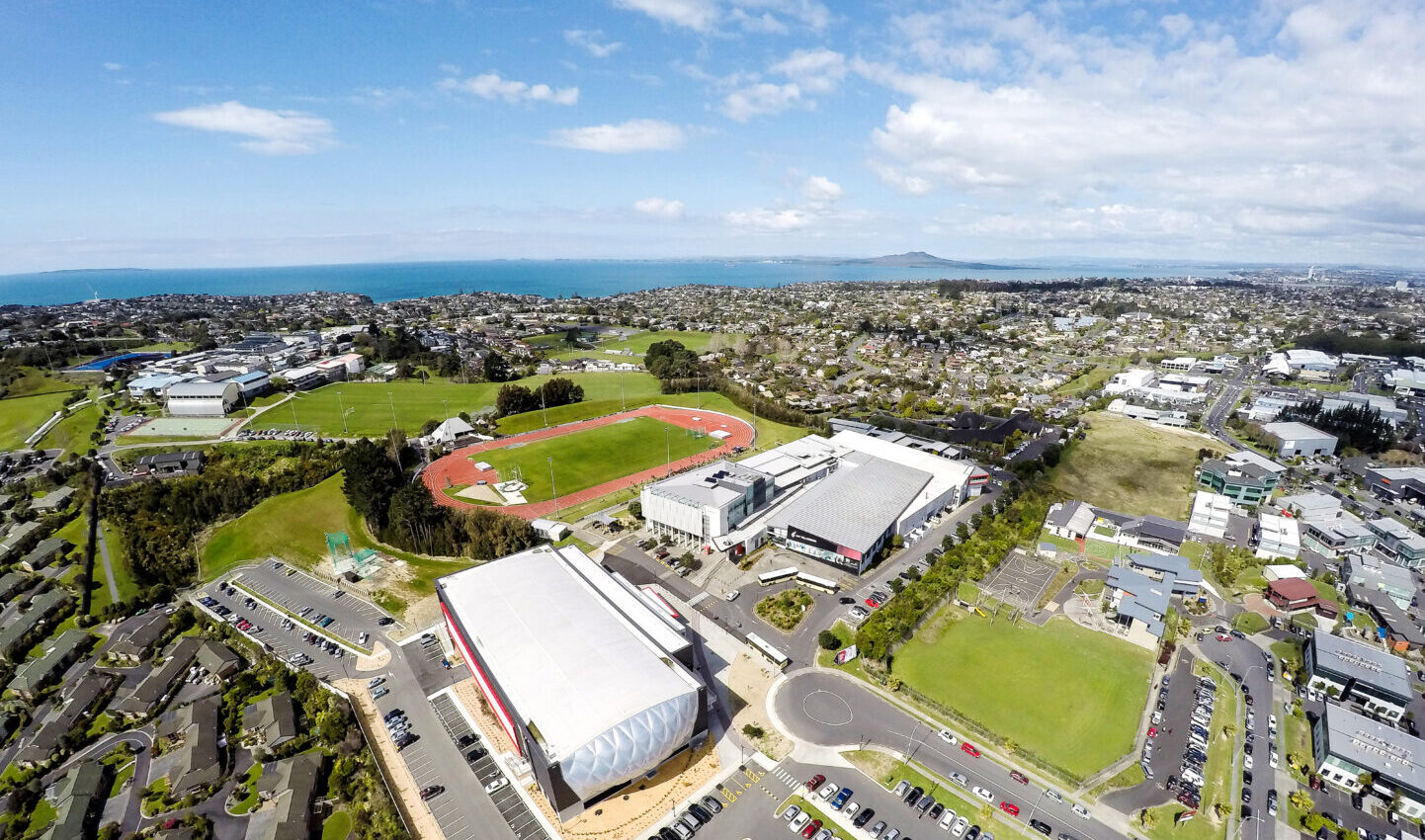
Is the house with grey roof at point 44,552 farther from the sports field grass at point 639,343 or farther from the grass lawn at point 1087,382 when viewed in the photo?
the grass lawn at point 1087,382

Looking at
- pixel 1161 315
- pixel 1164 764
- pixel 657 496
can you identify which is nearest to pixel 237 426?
pixel 657 496

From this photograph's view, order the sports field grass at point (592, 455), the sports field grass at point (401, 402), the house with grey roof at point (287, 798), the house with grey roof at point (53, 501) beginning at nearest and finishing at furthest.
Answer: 1. the house with grey roof at point (287, 798)
2. the house with grey roof at point (53, 501)
3. the sports field grass at point (592, 455)
4. the sports field grass at point (401, 402)

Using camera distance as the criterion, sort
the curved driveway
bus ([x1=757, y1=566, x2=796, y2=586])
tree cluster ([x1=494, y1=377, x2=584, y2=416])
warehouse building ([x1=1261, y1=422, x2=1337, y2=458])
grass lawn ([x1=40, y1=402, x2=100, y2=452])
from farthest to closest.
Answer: tree cluster ([x1=494, y1=377, x2=584, y2=416])
warehouse building ([x1=1261, y1=422, x2=1337, y2=458])
grass lawn ([x1=40, y1=402, x2=100, y2=452])
bus ([x1=757, y1=566, x2=796, y2=586])
the curved driveway

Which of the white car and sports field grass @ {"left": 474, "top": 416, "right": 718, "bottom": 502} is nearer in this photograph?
the white car

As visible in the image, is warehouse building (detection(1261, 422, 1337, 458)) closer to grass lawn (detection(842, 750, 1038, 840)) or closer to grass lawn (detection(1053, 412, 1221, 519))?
grass lawn (detection(1053, 412, 1221, 519))

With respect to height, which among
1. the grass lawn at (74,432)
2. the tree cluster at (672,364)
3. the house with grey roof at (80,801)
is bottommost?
the house with grey roof at (80,801)

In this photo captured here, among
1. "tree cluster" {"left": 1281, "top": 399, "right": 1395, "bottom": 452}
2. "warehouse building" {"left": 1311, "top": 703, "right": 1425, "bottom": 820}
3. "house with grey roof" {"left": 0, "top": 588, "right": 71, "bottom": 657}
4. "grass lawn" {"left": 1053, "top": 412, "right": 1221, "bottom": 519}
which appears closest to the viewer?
"warehouse building" {"left": 1311, "top": 703, "right": 1425, "bottom": 820}

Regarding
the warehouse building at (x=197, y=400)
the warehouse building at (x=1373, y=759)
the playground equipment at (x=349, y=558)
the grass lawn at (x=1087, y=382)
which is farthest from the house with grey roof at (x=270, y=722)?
the grass lawn at (x=1087, y=382)

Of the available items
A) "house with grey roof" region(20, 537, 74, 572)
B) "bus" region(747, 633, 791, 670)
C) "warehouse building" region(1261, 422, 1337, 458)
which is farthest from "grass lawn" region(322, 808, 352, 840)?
"warehouse building" region(1261, 422, 1337, 458)
